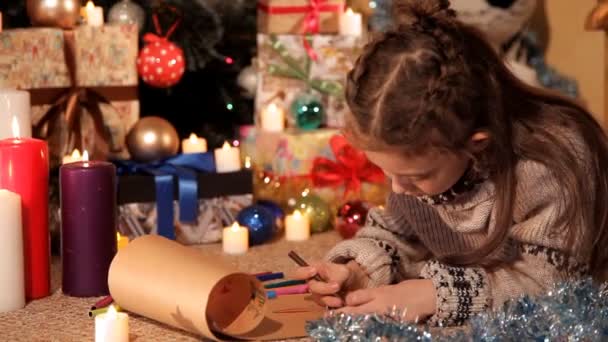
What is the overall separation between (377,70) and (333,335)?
33 centimetres

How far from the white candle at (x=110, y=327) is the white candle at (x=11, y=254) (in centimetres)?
23

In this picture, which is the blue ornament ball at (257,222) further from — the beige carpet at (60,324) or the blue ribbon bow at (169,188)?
the beige carpet at (60,324)

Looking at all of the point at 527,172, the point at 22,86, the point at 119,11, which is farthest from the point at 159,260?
the point at 119,11

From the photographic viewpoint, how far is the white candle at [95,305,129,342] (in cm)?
135

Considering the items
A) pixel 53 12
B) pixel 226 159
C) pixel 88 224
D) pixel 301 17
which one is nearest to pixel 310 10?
pixel 301 17

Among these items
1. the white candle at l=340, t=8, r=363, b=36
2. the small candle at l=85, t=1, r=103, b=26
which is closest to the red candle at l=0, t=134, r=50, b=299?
the small candle at l=85, t=1, r=103, b=26

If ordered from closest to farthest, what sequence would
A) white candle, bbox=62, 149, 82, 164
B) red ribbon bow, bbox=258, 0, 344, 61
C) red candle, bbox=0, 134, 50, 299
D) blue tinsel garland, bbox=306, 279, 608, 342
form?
blue tinsel garland, bbox=306, 279, 608, 342 → red candle, bbox=0, 134, 50, 299 → white candle, bbox=62, 149, 82, 164 → red ribbon bow, bbox=258, 0, 344, 61

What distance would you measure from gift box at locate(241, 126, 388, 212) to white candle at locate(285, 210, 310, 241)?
100 millimetres

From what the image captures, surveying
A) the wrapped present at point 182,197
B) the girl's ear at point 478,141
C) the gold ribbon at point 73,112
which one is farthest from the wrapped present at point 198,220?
the girl's ear at point 478,141

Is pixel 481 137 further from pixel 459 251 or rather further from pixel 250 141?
pixel 250 141

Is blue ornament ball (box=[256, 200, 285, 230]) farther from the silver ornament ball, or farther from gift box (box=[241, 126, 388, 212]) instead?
the silver ornament ball

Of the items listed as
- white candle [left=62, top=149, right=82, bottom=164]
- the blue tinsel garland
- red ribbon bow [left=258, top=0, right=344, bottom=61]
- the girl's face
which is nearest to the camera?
the blue tinsel garland

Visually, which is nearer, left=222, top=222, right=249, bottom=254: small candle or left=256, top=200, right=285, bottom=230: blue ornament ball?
left=222, top=222, right=249, bottom=254: small candle

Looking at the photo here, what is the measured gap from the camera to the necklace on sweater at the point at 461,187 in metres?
1.42
